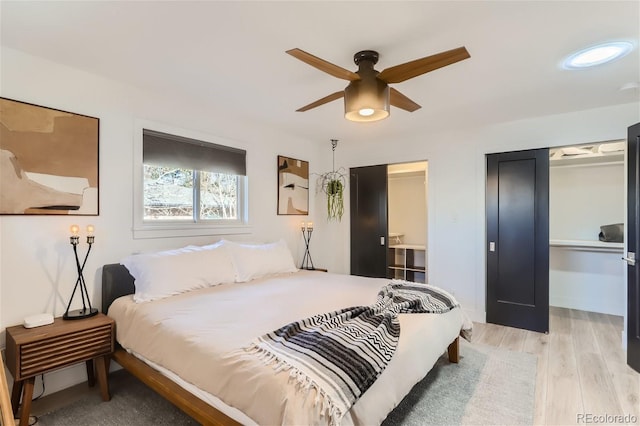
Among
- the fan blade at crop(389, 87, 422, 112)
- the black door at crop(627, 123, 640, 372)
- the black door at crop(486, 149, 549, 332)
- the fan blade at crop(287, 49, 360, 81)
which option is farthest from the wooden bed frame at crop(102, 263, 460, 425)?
the fan blade at crop(389, 87, 422, 112)

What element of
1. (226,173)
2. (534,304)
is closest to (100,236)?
(226,173)

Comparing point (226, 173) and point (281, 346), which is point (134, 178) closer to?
point (226, 173)

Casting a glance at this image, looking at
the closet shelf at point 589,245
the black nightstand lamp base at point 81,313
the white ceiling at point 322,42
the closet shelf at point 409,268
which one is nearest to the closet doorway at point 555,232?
the closet shelf at point 589,245

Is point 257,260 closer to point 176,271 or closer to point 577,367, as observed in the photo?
point 176,271

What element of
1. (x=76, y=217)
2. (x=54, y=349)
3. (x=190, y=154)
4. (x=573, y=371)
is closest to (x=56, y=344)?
(x=54, y=349)

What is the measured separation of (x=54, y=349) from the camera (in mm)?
2025

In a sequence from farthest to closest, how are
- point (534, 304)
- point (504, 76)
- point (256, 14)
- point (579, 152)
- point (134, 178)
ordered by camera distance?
point (579, 152) < point (534, 304) < point (134, 178) < point (504, 76) < point (256, 14)

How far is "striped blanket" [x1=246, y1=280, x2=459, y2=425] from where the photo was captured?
1.32 meters

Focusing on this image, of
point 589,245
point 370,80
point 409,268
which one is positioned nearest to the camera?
point 370,80

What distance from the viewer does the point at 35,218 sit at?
231cm

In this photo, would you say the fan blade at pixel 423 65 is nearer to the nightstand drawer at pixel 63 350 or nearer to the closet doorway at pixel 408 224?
the nightstand drawer at pixel 63 350

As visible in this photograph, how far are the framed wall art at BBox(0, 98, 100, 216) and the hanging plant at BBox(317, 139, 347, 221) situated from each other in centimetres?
321

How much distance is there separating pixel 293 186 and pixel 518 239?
3.03 m

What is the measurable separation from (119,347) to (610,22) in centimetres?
395
